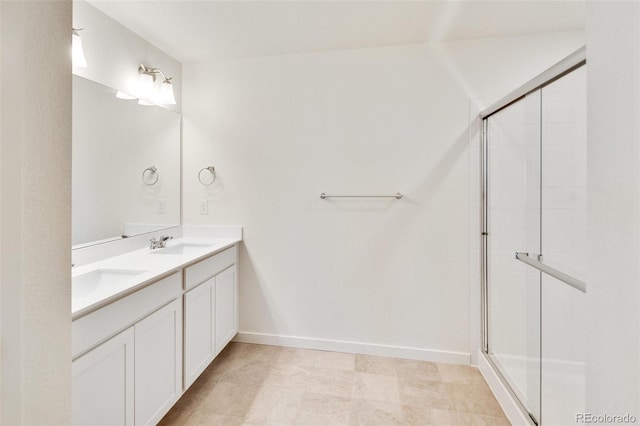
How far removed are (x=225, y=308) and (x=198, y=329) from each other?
40cm

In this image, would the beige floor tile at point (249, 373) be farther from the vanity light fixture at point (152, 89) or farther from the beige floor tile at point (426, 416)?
the vanity light fixture at point (152, 89)

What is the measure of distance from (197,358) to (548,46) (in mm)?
2967

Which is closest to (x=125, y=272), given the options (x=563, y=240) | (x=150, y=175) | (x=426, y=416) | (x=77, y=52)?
(x=150, y=175)

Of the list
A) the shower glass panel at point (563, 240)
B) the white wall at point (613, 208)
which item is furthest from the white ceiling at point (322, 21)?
the white wall at point (613, 208)

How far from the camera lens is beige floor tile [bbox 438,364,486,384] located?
2.04 metres

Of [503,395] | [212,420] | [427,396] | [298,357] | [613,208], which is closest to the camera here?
[613,208]

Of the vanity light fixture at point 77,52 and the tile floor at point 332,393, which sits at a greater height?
the vanity light fixture at point 77,52

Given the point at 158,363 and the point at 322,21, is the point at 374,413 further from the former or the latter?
the point at 322,21

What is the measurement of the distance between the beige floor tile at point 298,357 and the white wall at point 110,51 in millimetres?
2087

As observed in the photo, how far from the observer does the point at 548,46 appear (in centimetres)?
211

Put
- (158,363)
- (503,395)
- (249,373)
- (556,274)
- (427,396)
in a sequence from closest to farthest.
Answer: (556,274), (158,363), (503,395), (427,396), (249,373)

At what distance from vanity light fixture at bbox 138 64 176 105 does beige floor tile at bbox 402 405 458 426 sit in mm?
2525

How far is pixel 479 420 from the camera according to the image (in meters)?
1.69

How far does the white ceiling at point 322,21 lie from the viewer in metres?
1.81
